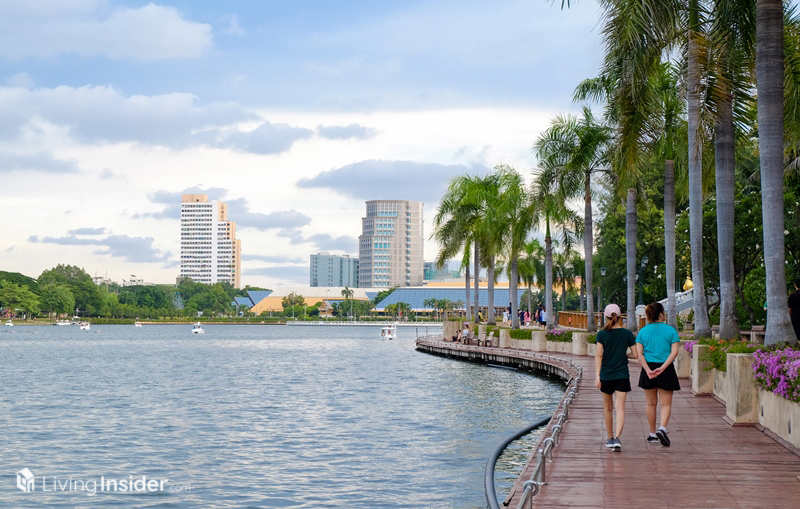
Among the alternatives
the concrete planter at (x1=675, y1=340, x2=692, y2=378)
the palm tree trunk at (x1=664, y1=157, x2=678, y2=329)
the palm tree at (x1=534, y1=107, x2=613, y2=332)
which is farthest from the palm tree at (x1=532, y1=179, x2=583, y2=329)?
the concrete planter at (x1=675, y1=340, x2=692, y2=378)

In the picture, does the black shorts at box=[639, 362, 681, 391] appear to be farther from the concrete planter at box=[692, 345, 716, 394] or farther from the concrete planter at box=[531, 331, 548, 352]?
the concrete planter at box=[531, 331, 548, 352]

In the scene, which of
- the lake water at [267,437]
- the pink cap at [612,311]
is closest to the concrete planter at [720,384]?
the lake water at [267,437]

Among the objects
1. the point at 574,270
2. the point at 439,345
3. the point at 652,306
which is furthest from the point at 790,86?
the point at 574,270

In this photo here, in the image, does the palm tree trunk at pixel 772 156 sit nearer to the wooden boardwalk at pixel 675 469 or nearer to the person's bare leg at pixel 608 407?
the wooden boardwalk at pixel 675 469

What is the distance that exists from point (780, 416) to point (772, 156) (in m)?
4.70

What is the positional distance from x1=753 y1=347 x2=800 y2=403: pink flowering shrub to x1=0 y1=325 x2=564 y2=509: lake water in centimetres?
513

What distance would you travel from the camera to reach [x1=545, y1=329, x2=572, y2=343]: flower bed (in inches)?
1751

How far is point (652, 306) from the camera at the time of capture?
12.4 meters

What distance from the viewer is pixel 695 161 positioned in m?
24.7

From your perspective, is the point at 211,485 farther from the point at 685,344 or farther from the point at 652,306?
the point at 685,344

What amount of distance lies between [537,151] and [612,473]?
110 ft

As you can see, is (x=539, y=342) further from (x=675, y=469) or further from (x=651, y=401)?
(x=675, y=469)

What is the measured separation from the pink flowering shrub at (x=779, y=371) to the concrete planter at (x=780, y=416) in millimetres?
177

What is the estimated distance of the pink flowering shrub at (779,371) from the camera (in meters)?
11.5
